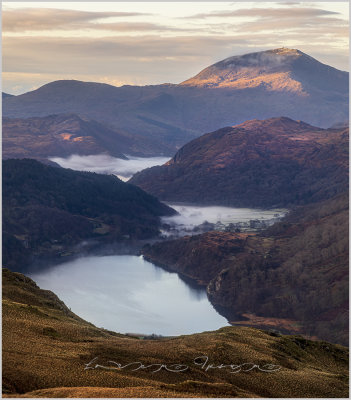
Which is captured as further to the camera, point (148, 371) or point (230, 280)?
point (230, 280)

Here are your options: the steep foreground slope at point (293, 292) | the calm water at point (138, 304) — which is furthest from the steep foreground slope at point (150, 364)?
the steep foreground slope at point (293, 292)

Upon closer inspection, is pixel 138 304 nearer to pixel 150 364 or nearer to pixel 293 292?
pixel 293 292

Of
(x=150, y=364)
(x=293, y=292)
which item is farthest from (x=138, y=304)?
(x=150, y=364)

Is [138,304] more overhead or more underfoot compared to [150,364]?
more underfoot

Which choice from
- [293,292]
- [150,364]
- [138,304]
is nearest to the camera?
[150,364]

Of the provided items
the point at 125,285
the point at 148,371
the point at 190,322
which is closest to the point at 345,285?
the point at 190,322

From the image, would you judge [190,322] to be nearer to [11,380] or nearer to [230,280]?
[230,280]

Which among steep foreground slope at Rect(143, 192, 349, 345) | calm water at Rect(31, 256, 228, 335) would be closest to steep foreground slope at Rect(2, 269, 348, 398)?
calm water at Rect(31, 256, 228, 335)
